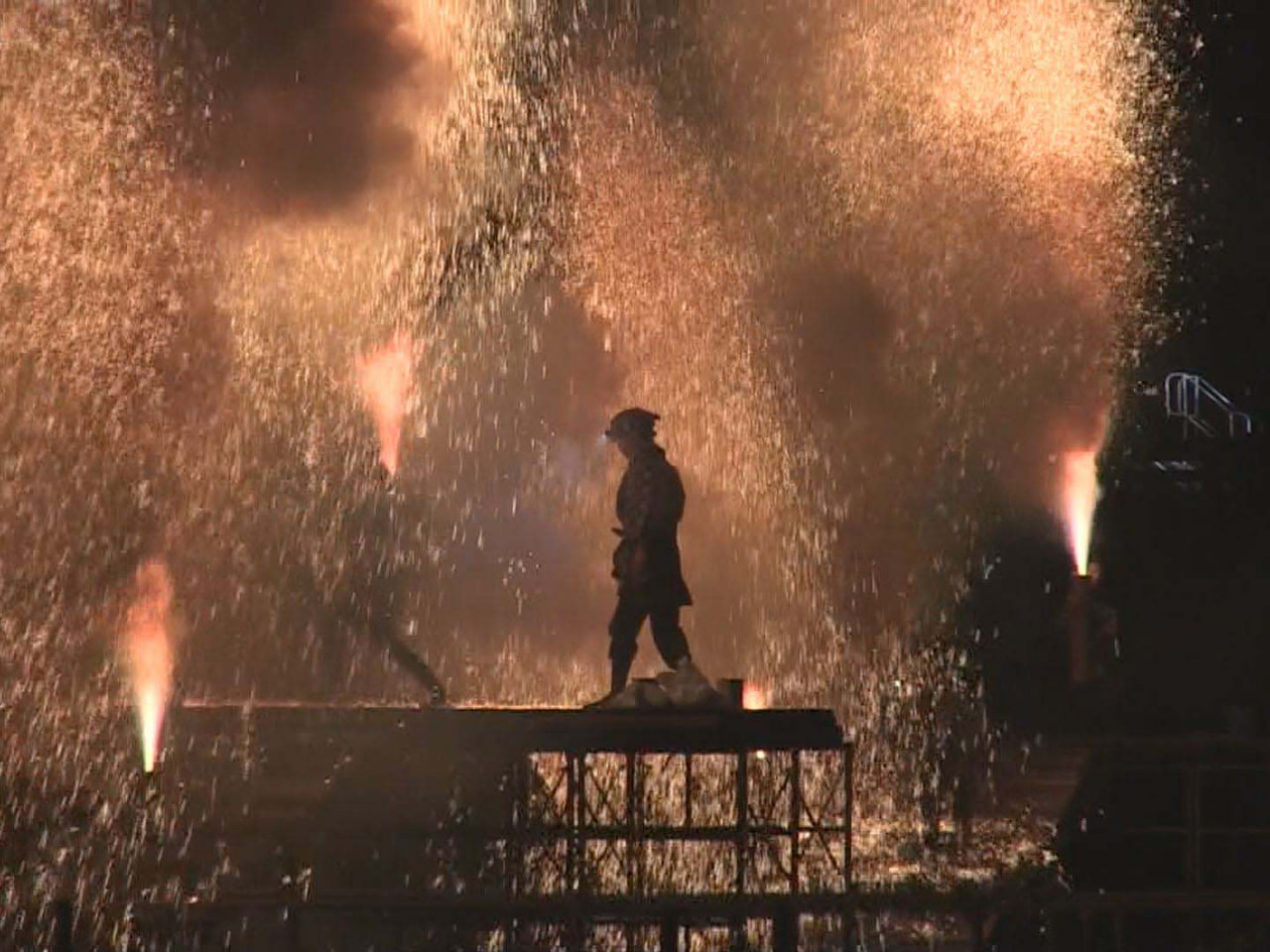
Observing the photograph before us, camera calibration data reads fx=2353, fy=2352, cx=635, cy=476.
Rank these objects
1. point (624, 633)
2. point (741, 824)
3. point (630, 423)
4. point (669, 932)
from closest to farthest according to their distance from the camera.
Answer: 1. point (669, 932)
2. point (741, 824)
3. point (630, 423)
4. point (624, 633)

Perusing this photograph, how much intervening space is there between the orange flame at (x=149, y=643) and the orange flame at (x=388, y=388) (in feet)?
13.3

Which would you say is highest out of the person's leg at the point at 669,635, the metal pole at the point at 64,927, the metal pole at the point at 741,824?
the person's leg at the point at 669,635

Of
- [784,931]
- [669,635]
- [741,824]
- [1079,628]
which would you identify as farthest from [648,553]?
[1079,628]

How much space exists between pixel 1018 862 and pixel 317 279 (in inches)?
397

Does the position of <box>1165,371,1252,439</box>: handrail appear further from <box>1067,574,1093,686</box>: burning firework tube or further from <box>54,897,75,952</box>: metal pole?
<box>54,897,75,952</box>: metal pole

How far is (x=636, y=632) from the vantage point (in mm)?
13672

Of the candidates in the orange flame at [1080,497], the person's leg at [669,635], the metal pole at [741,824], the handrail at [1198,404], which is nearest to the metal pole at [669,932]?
the metal pole at [741,824]

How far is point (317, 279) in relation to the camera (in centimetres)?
2327

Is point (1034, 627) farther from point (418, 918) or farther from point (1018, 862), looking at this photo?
point (418, 918)

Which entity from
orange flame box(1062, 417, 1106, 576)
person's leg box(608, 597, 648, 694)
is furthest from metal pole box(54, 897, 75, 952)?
orange flame box(1062, 417, 1106, 576)

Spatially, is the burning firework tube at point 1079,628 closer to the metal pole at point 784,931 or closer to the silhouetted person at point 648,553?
the silhouetted person at point 648,553

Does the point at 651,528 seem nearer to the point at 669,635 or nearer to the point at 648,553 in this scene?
the point at 648,553

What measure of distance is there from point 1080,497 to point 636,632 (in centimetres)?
1086

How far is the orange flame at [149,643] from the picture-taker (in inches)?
659
